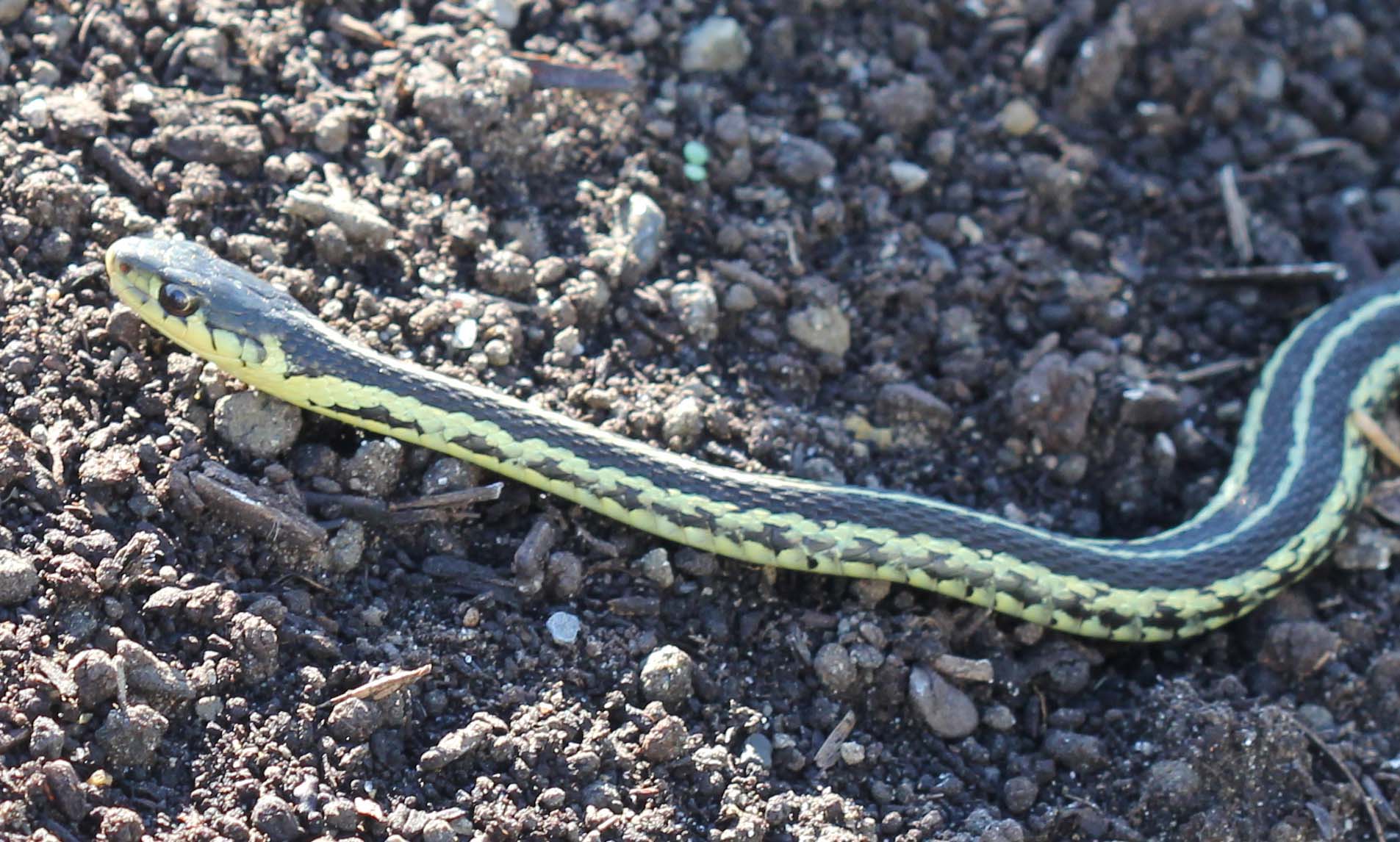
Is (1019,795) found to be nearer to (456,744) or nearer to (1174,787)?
(1174,787)

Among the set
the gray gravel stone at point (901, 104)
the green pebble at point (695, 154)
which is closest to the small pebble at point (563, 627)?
the green pebble at point (695, 154)

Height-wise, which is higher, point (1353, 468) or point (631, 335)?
point (631, 335)

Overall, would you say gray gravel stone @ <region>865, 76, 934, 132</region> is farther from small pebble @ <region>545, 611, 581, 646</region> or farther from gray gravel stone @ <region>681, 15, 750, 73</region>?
small pebble @ <region>545, 611, 581, 646</region>

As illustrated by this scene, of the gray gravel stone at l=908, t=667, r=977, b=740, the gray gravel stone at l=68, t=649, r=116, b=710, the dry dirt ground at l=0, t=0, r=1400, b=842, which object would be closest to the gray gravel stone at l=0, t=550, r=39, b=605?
the dry dirt ground at l=0, t=0, r=1400, b=842

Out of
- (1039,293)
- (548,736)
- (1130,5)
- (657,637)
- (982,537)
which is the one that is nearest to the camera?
(548,736)

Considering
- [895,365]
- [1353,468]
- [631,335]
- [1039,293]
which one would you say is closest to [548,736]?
[631,335]

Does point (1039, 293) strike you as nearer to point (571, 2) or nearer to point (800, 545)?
point (800, 545)

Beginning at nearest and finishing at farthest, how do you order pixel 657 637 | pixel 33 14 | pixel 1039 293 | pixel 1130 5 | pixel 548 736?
1. pixel 548 736
2. pixel 657 637
3. pixel 33 14
4. pixel 1039 293
5. pixel 1130 5
